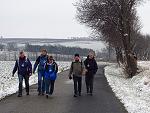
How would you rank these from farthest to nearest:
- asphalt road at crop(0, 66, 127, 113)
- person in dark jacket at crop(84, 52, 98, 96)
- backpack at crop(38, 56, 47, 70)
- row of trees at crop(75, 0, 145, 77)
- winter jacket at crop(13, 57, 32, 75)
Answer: row of trees at crop(75, 0, 145, 77)
person in dark jacket at crop(84, 52, 98, 96)
backpack at crop(38, 56, 47, 70)
winter jacket at crop(13, 57, 32, 75)
asphalt road at crop(0, 66, 127, 113)

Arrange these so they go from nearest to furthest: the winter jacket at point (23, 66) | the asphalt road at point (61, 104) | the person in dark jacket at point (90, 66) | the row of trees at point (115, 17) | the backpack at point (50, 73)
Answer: the asphalt road at point (61, 104) < the backpack at point (50, 73) < the winter jacket at point (23, 66) < the person in dark jacket at point (90, 66) < the row of trees at point (115, 17)

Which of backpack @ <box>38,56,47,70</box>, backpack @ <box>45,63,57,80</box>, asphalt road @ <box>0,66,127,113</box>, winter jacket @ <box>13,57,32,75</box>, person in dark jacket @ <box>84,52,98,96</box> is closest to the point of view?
asphalt road @ <box>0,66,127,113</box>

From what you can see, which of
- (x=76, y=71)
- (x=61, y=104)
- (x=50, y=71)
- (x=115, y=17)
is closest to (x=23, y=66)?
(x=50, y=71)

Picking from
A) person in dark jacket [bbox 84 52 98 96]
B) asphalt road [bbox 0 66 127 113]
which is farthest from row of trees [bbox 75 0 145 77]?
asphalt road [bbox 0 66 127 113]

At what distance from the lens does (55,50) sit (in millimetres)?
138625

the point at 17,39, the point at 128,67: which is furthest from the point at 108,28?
the point at 17,39

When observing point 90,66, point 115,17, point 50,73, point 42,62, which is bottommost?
point 50,73

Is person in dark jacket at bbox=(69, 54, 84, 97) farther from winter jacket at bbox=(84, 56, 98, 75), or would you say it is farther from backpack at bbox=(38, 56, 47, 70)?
backpack at bbox=(38, 56, 47, 70)

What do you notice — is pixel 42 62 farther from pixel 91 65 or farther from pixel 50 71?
pixel 91 65

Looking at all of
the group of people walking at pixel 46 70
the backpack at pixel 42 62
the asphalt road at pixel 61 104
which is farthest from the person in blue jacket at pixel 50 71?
the asphalt road at pixel 61 104

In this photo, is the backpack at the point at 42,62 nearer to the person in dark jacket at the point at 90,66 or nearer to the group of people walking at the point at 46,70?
the group of people walking at the point at 46,70

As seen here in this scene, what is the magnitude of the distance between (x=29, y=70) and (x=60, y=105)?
132 inches

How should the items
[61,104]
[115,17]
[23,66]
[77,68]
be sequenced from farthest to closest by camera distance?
[115,17] < [77,68] < [23,66] < [61,104]

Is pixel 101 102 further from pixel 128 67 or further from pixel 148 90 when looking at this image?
pixel 128 67
